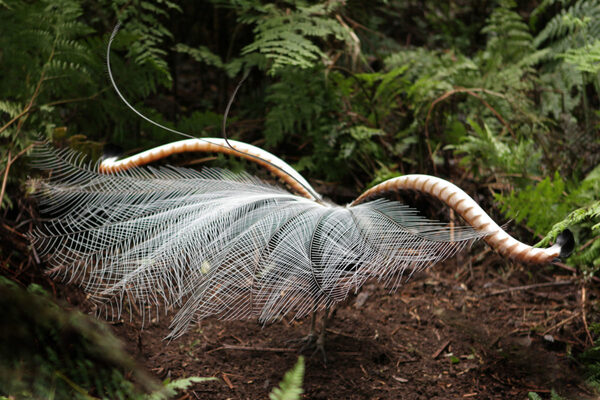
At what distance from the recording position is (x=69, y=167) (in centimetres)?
186

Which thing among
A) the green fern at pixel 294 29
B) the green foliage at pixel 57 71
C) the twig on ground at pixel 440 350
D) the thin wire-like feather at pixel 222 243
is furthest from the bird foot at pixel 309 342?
the green foliage at pixel 57 71

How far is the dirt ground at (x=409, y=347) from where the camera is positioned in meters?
1.61

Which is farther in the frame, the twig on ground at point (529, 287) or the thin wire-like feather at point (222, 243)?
the twig on ground at point (529, 287)

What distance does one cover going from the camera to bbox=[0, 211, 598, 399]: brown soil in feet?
5.27

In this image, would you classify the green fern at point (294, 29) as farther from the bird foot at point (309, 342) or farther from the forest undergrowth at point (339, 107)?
the bird foot at point (309, 342)

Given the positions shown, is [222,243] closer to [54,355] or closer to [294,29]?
[54,355]

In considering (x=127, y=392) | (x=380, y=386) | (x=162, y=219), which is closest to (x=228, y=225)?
(x=162, y=219)

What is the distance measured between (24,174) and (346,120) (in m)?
1.47

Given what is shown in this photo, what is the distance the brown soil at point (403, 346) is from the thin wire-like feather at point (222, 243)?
0.76 ft

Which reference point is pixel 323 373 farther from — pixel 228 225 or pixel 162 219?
pixel 162 219

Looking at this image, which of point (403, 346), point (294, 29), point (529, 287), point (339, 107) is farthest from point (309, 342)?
point (294, 29)

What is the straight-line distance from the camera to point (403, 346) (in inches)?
71.6

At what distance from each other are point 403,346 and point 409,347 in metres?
0.02

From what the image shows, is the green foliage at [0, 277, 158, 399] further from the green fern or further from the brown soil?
the green fern
